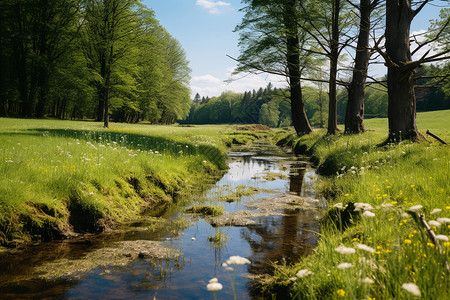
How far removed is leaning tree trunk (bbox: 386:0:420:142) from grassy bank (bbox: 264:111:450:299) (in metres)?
1.45

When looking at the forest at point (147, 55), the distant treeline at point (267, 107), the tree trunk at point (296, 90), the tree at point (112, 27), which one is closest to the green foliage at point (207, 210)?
the forest at point (147, 55)

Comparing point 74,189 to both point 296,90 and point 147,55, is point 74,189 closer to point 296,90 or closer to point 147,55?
point 296,90

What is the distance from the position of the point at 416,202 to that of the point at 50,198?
6053 millimetres

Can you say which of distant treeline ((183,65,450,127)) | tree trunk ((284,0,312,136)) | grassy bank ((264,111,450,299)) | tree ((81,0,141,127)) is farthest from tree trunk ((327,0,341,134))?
distant treeline ((183,65,450,127))

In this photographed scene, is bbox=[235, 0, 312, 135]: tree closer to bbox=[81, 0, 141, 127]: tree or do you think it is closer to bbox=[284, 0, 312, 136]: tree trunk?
bbox=[284, 0, 312, 136]: tree trunk

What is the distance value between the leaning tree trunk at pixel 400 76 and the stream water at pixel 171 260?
613cm

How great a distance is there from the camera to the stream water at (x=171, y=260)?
338 cm

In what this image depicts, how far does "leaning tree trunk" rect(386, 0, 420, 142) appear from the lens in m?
10.1

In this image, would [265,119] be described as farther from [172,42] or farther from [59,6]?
[59,6]

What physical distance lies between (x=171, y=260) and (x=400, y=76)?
9.94 meters

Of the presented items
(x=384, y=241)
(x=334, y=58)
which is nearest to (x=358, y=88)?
(x=334, y=58)

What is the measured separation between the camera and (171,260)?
13.7 ft

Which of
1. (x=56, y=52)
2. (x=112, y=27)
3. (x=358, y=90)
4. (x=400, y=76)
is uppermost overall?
(x=56, y=52)

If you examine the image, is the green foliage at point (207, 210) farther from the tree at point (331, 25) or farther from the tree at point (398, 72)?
the tree at point (331, 25)
